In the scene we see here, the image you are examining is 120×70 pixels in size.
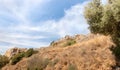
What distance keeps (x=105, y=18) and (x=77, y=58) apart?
8876 millimetres

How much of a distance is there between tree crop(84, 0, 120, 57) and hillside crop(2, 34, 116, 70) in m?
2.25

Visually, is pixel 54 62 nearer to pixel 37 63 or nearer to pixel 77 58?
pixel 37 63

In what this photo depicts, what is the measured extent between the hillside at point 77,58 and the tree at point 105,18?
7.37 ft

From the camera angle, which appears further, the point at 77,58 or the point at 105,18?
the point at 77,58

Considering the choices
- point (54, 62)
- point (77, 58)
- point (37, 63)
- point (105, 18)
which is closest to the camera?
point (105, 18)

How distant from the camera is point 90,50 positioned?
45.5 metres

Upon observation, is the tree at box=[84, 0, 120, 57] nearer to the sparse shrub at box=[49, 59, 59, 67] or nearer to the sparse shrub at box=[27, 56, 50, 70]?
the sparse shrub at box=[49, 59, 59, 67]

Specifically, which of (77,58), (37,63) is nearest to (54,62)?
(37,63)

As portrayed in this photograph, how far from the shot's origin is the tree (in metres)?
38.2

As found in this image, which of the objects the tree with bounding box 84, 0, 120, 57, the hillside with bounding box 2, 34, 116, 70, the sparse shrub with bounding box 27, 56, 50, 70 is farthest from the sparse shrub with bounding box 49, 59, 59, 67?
the tree with bounding box 84, 0, 120, 57

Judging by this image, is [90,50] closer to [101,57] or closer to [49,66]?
[101,57]

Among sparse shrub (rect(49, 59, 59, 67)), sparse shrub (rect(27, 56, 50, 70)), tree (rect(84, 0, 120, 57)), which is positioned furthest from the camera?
sparse shrub (rect(27, 56, 50, 70))

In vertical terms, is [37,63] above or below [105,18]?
below

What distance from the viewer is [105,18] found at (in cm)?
3834
